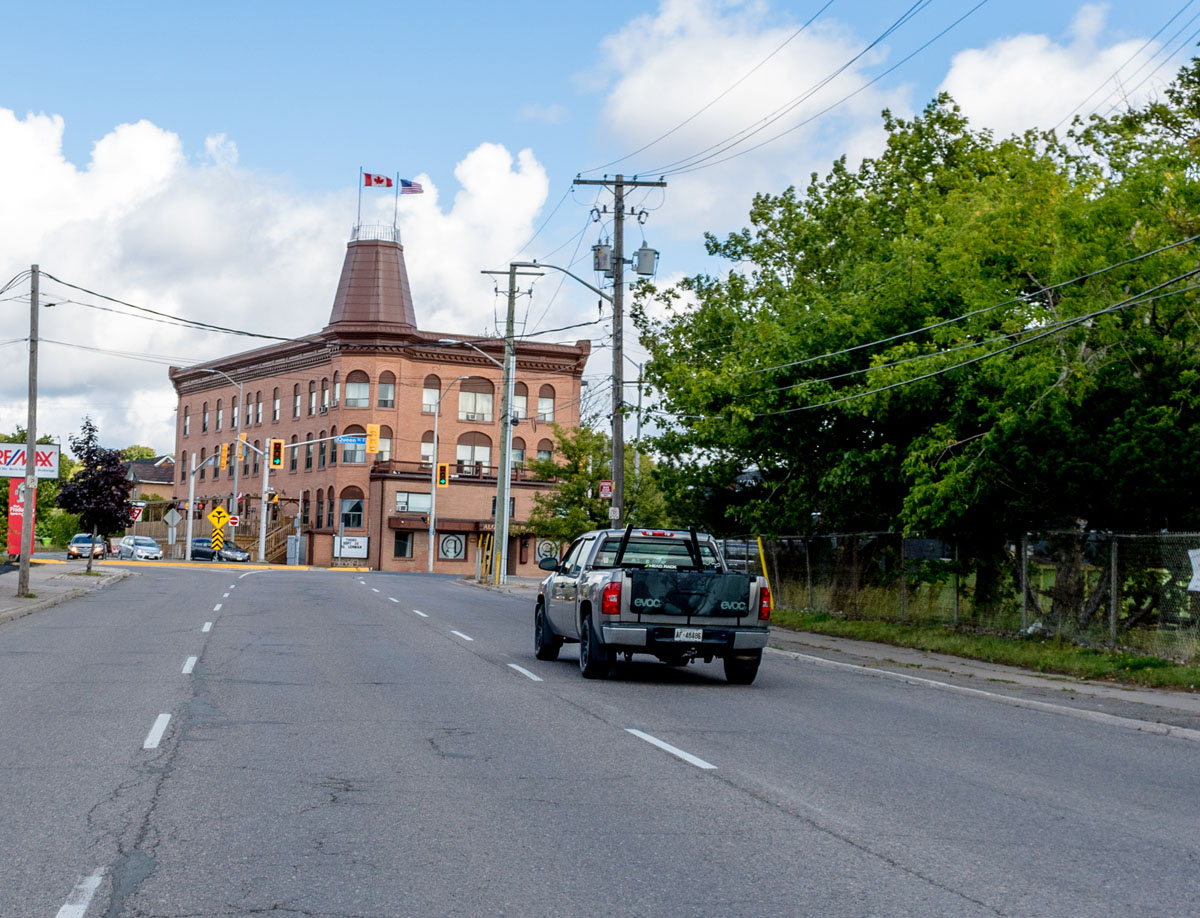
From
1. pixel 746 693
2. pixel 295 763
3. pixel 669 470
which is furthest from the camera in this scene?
pixel 669 470

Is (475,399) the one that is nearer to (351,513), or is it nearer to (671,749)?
(351,513)

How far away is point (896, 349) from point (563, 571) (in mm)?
8866

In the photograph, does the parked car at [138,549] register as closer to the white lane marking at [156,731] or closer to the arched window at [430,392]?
the arched window at [430,392]

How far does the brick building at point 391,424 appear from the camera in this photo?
279 feet

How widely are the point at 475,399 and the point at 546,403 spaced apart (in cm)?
524

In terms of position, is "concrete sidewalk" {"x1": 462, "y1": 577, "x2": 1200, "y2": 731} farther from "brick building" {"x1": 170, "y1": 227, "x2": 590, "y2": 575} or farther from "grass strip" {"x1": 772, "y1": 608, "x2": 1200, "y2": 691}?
"brick building" {"x1": 170, "y1": 227, "x2": 590, "y2": 575}

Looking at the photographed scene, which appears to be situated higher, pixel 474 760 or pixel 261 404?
pixel 261 404

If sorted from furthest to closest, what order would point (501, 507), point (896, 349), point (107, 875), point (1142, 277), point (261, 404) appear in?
point (261, 404), point (501, 507), point (896, 349), point (1142, 277), point (107, 875)

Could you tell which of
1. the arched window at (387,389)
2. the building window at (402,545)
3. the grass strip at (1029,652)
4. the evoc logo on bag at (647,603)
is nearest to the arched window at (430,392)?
the arched window at (387,389)

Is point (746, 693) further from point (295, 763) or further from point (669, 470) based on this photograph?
point (669, 470)

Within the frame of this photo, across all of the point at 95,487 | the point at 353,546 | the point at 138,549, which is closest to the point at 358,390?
the point at 353,546

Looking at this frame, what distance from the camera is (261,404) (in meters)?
95.3

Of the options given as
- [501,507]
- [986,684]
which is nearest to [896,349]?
[986,684]

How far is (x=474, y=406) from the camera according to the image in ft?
294
